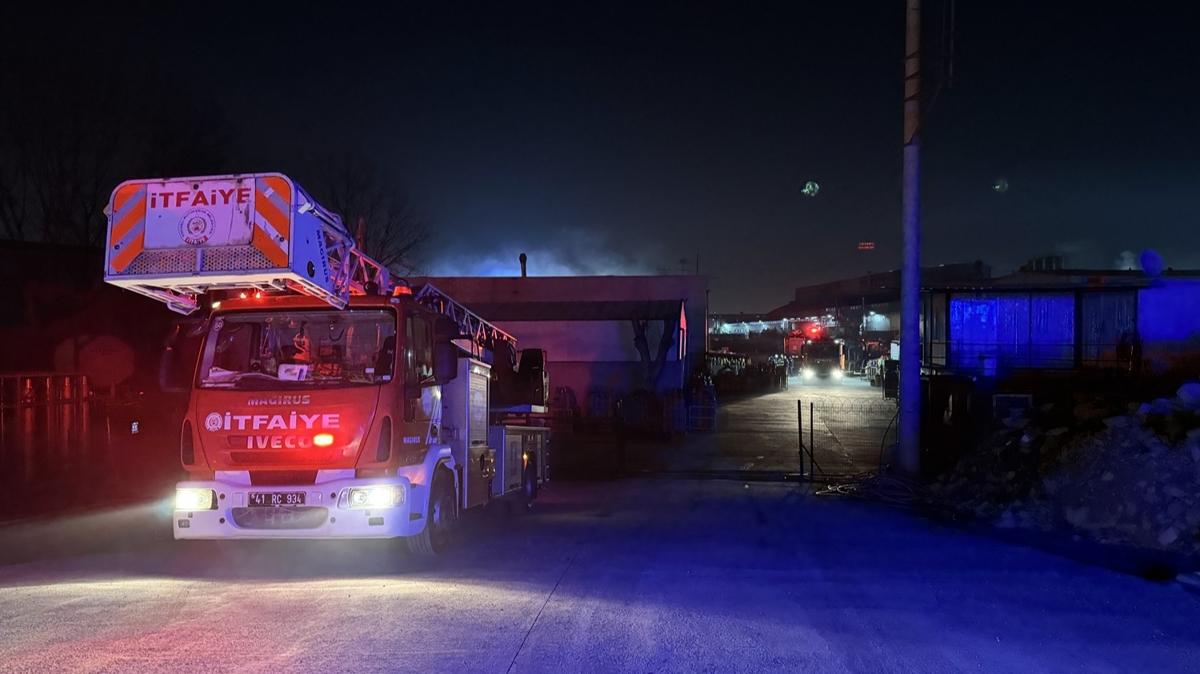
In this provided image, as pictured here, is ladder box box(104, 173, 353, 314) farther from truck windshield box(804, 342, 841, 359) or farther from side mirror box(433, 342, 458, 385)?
truck windshield box(804, 342, 841, 359)

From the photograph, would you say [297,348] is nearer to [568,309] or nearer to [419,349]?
[419,349]

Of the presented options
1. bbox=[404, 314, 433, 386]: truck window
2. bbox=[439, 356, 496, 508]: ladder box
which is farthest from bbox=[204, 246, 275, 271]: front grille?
bbox=[439, 356, 496, 508]: ladder box

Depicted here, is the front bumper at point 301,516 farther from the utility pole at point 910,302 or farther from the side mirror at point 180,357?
the utility pole at point 910,302

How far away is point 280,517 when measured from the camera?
27.0 feet

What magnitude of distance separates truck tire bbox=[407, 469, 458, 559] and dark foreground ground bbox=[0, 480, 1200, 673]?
242 mm

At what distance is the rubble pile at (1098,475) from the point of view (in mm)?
10000

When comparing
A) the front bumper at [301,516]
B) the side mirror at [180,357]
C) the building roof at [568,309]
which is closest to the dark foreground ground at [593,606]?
the front bumper at [301,516]

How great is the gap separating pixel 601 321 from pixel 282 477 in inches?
1003

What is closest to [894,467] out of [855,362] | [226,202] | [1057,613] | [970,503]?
[970,503]

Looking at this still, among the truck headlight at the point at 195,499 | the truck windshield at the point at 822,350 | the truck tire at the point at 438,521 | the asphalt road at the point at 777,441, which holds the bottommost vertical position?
the asphalt road at the point at 777,441

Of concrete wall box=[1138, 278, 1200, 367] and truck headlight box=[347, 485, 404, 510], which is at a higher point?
concrete wall box=[1138, 278, 1200, 367]

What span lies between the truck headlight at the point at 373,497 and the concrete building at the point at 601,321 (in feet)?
68.9

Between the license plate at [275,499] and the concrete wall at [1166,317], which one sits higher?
the concrete wall at [1166,317]

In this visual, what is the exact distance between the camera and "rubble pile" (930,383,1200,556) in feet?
32.8
